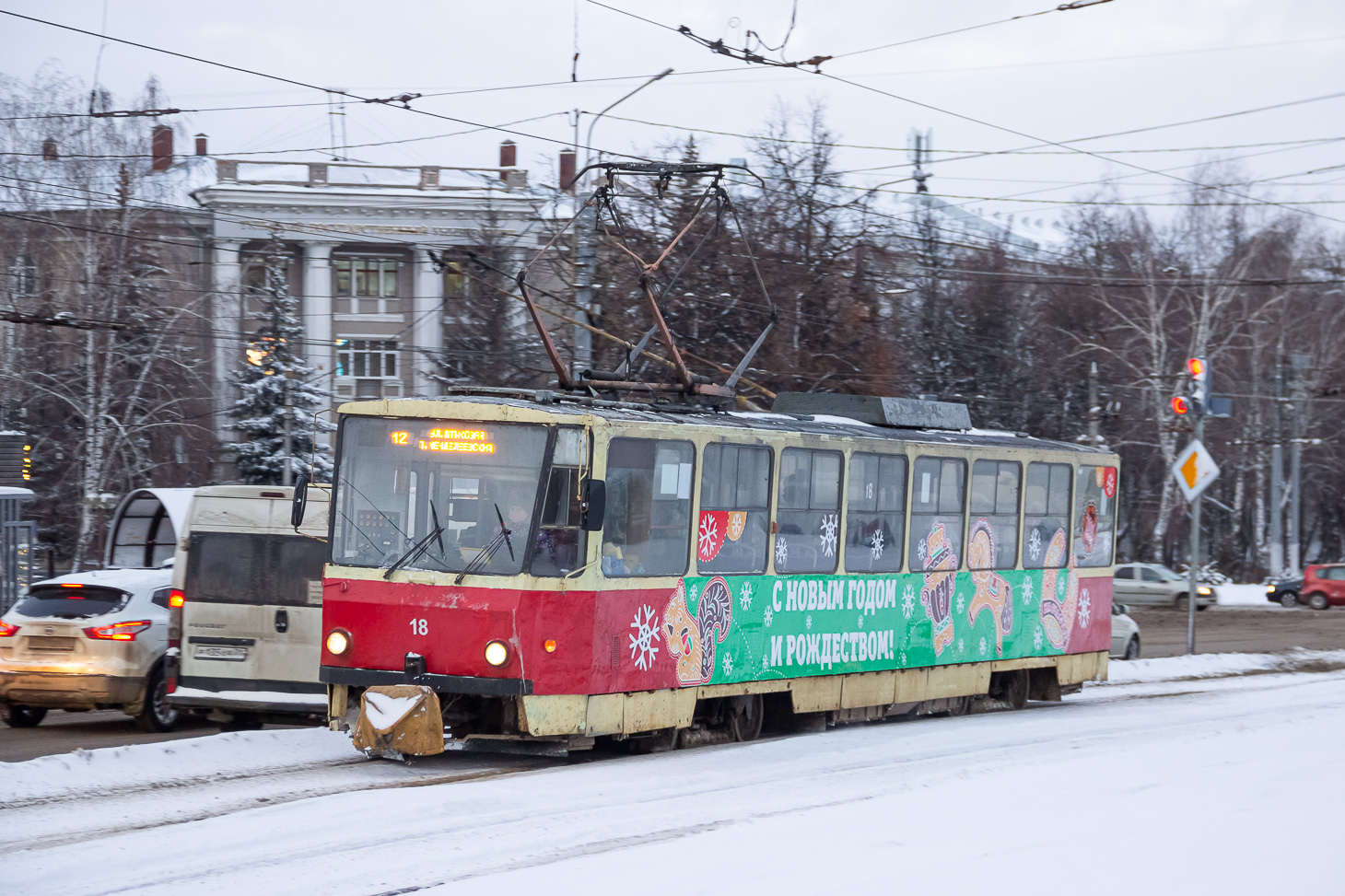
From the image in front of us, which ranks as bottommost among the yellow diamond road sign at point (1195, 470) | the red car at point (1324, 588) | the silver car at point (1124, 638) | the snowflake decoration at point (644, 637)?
the red car at point (1324, 588)

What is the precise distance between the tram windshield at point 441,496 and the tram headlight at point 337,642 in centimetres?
51

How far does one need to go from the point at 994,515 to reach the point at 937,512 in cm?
117

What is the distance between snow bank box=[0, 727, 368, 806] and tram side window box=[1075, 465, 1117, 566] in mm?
9158

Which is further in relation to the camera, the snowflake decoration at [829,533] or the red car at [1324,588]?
the red car at [1324,588]

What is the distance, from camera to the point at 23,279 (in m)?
39.7

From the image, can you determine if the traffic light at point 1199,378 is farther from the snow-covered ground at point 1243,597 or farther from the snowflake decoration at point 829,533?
the snow-covered ground at point 1243,597

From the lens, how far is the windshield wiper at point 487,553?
422 inches

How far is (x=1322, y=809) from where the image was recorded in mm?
9234

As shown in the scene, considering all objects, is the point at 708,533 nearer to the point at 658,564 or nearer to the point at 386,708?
the point at 658,564

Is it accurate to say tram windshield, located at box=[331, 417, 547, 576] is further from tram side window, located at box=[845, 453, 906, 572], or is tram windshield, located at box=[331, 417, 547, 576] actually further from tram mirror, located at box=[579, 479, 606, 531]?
tram side window, located at box=[845, 453, 906, 572]

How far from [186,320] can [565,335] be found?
1509 cm

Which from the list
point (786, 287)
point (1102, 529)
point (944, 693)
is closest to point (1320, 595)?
point (786, 287)

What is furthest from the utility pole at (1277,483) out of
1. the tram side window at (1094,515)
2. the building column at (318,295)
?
the tram side window at (1094,515)

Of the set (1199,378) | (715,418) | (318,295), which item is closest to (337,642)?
(715,418)
